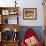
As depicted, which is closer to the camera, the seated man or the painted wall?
the seated man

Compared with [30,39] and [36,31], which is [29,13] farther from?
[30,39]

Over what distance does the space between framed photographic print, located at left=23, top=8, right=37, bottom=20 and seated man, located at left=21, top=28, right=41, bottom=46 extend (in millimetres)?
477

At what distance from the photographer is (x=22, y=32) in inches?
241

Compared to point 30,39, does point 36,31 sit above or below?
above

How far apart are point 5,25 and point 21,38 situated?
2.58 ft

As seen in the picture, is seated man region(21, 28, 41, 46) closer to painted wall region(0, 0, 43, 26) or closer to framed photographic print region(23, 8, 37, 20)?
painted wall region(0, 0, 43, 26)

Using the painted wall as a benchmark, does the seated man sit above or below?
below

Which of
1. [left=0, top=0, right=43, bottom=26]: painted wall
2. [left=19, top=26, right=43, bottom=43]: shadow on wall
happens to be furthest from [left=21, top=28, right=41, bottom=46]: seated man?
[left=0, top=0, right=43, bottom=26]: painted wall

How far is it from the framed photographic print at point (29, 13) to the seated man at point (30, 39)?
0.48 meters

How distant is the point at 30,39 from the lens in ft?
18.3

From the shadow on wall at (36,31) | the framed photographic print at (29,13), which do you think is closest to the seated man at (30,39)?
the shadow on wall at (36,31)

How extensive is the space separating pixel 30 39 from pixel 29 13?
109 cm

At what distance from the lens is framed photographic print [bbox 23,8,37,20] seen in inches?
240

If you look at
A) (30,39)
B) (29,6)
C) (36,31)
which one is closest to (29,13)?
(29,6)
